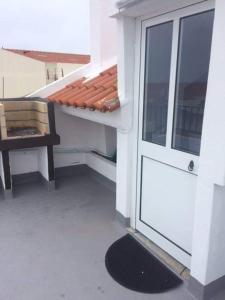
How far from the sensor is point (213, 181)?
176 cm

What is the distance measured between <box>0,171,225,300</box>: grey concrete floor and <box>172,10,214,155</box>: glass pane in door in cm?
136

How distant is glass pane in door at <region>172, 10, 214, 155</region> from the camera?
192 cm

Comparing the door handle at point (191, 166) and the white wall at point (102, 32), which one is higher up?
the white wall at point (102, 32)

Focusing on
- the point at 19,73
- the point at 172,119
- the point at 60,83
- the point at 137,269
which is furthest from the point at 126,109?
the point at 19,73

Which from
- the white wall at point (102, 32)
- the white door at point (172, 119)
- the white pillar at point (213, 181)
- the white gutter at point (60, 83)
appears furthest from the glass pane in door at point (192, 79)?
the white gutter at point (60, 83)

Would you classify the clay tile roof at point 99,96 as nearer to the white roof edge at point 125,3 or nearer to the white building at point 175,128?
the white building at point 175,128

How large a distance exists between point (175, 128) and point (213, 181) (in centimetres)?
68

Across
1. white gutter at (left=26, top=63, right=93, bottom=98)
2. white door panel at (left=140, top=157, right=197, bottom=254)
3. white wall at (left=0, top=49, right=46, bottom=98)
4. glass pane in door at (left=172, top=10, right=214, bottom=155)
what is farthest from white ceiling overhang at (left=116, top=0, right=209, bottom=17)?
white wall at (left=0, top=49, right=46, bottom=98)

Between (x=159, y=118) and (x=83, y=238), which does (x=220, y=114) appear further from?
(x=83, y=238)

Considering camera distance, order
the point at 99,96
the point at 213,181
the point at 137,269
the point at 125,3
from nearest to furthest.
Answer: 1. the point at 213,181
2. the point at 125,3
3. the point at 137,269
4. the point at 99,96

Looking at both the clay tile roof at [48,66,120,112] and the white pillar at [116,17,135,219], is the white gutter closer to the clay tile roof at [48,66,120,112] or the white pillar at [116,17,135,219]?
the clay tile roof at [48,66,120,112]

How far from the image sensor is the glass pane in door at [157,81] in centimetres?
227

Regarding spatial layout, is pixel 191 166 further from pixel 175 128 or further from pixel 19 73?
pixel 19 73

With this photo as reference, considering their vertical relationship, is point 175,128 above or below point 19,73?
below
